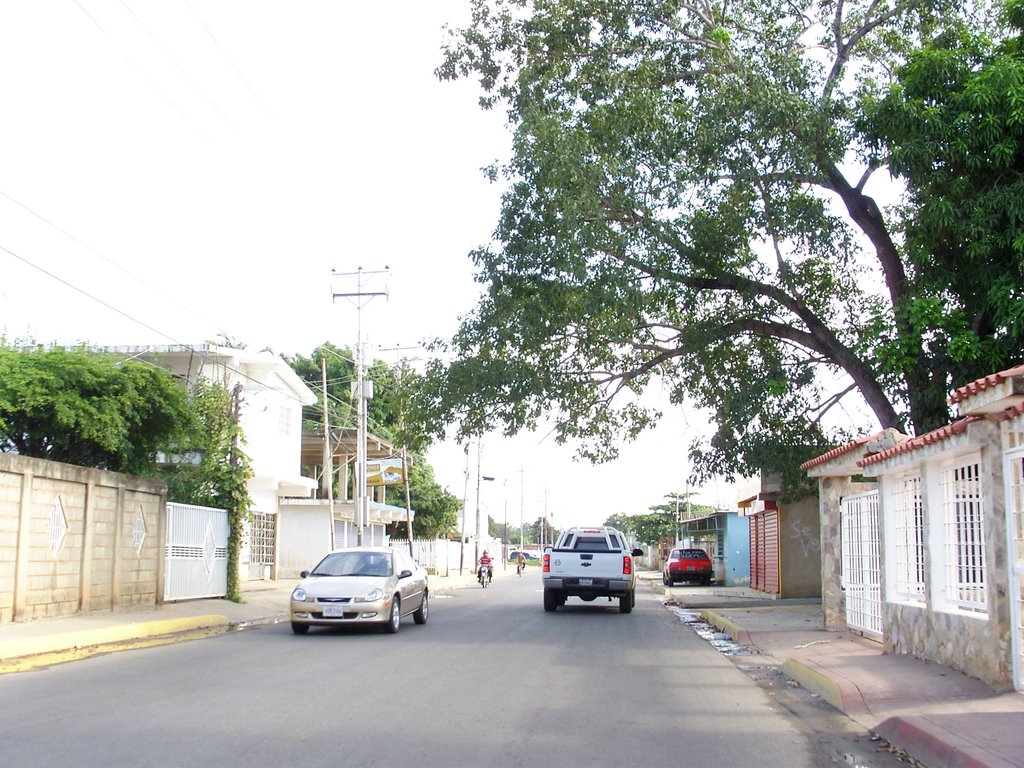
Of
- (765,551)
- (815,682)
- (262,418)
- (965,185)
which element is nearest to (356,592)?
(815,682)

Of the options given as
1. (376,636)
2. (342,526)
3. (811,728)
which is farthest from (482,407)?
(342,526)

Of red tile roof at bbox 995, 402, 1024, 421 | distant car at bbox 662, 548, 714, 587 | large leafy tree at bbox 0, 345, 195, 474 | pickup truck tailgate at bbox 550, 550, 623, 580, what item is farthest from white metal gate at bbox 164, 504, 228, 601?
distant car at bbox 662, 548, 714, 587

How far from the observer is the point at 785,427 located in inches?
832

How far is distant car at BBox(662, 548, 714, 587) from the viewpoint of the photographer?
41719 millimetres

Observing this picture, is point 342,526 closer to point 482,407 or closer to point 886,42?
point 482,407

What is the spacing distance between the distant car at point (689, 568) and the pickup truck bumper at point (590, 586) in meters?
19.4

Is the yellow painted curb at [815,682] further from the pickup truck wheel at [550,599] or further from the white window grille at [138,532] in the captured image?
the white window grille at [138,532]

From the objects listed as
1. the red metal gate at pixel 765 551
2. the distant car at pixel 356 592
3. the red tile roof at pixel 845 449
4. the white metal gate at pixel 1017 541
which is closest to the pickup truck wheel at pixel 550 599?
the distant car at pixel 356 592

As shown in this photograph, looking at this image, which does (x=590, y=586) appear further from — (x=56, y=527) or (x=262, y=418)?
(x=262, y=418)

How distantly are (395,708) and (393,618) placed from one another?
25.4 ft

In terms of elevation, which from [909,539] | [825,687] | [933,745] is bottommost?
[825,687]

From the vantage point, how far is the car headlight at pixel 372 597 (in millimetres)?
16062

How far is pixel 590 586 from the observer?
74.5ft

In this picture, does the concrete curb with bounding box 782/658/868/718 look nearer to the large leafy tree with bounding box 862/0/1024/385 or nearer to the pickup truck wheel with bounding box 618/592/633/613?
the large leafy tree with bounding box 862/0/1024/385
